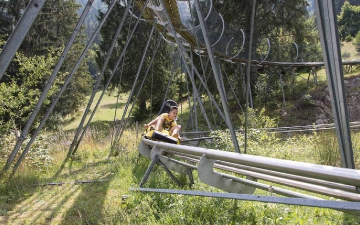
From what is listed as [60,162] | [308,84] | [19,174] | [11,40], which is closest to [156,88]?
[308,84]

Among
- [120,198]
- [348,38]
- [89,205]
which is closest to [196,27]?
[120,198]

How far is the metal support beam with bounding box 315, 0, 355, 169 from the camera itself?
2367mm

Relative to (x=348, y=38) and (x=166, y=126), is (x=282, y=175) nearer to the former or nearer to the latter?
(x=166, y=126)

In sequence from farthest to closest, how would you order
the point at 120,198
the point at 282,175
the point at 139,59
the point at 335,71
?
the point at 139,59 → the point at 120,198 → the point at 335,71 → the point at 282,175

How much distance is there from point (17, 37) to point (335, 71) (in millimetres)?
2410

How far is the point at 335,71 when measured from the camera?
8.10ft

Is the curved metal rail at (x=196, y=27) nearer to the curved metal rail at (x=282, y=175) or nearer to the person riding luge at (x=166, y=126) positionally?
the person riding luge at (x=166, y=126)

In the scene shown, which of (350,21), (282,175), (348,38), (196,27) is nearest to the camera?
(282,175)

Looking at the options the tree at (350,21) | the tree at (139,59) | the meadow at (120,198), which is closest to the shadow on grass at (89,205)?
the meadow at (120,198)

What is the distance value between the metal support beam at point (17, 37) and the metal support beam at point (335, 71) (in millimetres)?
2131

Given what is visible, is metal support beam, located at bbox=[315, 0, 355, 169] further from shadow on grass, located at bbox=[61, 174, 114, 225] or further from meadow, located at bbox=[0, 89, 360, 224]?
shadow on grass, located at bbox=[61, 174, 114, 225]

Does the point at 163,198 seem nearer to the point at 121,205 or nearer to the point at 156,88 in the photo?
the point at 121,205

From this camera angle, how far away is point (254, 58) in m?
14.5

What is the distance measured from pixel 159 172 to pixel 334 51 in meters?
3.21
